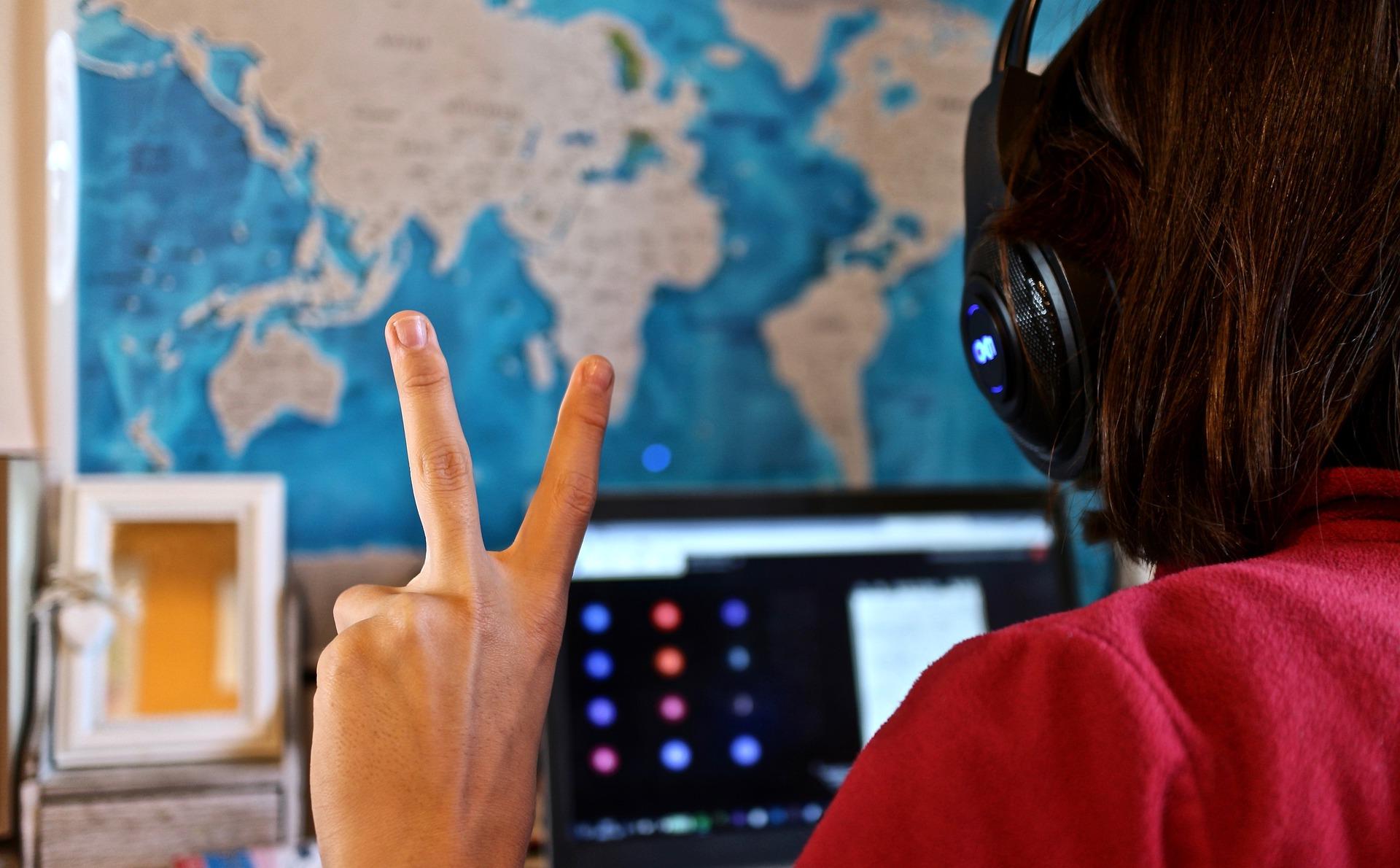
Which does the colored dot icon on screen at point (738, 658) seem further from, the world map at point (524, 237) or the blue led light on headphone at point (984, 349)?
the blue led light on headphone at point (984, 349)

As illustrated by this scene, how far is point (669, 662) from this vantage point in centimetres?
103

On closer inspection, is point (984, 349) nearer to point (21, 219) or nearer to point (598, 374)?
point (598, 374)

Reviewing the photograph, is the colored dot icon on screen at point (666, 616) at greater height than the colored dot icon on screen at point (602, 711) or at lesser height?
greater

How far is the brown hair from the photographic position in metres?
0.43

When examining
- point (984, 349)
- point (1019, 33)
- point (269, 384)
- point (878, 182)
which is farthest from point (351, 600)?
point (878, 182)

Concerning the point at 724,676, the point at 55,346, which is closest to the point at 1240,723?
the point at 724,676

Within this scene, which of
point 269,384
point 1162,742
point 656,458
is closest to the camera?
A: point 1162,742

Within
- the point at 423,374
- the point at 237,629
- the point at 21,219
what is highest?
the point at 21,219

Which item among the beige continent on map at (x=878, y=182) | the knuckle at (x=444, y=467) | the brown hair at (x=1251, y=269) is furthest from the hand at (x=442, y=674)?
the beige continent on map at (x=878, y=182)

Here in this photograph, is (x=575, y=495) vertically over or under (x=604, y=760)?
over

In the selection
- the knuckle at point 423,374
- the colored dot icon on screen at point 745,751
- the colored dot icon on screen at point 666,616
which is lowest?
the colored dot icon on screen at point 745,751

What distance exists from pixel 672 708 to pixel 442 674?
0.60m

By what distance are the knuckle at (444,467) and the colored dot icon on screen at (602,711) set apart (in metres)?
0.58

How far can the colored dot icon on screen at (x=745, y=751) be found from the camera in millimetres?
1030
